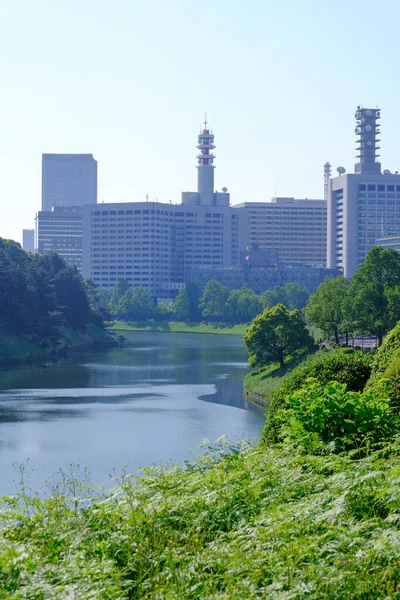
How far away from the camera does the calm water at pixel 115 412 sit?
3619 cm

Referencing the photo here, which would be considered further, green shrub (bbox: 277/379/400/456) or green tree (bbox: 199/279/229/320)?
green tree (bbox: 199/279/229/320)

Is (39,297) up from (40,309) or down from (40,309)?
up

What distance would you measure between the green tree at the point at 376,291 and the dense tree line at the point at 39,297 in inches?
1790

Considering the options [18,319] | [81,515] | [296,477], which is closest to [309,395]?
[296,477]

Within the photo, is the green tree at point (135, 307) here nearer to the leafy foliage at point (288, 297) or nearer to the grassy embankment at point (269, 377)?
the leafy foliage at point (288, 297)

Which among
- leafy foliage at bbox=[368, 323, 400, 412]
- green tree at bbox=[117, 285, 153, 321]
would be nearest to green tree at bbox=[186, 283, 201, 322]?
A: green tree at bbox=[117, 285, 153, 321]

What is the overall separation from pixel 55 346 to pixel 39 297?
38.1ft

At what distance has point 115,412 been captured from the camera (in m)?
52.3

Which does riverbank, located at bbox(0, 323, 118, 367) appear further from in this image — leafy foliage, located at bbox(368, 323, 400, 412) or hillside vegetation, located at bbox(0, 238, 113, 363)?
leafy foliage, located at bbox(368, 323, 400, 412)

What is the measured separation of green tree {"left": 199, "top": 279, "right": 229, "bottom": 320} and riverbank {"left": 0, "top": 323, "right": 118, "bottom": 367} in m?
51.8

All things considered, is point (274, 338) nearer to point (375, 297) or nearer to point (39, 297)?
point (375, 297)

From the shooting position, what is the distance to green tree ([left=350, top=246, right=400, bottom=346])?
65.8 metres

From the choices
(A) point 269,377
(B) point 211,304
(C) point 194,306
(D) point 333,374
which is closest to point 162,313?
(C) point 194,306

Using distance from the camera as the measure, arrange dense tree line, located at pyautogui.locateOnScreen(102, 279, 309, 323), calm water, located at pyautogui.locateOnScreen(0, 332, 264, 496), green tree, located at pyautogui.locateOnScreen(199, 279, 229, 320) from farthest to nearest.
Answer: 1. green tree, located at pyautogui.locateOnScreen(199, 279, 229, 320)
2. dense tree line, located at pyautogui.locateOnScreen(102, 279, 309, 323)
3. calm water, located at pyautogui.locateOnScreen(0, 332, 264, 496)
